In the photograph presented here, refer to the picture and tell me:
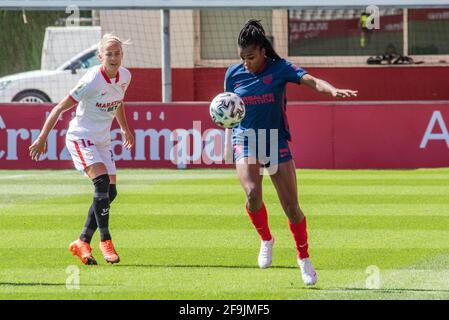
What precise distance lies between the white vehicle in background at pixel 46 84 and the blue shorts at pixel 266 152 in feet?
61.8

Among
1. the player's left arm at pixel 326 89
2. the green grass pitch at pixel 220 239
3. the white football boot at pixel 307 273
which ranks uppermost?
the player's left arm at pixel 326 89

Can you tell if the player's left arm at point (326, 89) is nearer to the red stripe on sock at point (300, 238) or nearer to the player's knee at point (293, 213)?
the player's knee at point (293, 213)

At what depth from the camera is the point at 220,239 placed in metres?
11.7

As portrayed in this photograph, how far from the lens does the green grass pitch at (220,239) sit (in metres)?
8.80

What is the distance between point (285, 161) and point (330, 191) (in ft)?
23.6

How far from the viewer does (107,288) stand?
28.7 ft

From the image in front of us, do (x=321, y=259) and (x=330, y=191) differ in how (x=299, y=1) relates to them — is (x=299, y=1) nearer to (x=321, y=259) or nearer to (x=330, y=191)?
(x=330, y=191)

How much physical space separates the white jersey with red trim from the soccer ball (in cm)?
143

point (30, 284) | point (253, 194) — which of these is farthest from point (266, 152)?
point (30, 284)

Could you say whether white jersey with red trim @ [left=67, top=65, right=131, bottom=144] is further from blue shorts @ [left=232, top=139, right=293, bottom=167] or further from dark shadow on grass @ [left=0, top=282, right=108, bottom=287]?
dark shadow on grass @ [left=0, top=282, right=108, bottom=287]

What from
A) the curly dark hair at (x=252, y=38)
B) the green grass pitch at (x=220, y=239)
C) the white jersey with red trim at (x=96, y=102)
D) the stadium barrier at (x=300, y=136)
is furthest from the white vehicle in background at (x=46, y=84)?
the curly dark hair at (x=252, y=38)

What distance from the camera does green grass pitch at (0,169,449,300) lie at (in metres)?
8.80

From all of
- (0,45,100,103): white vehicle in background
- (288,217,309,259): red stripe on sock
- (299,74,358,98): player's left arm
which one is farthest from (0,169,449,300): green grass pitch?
(0,45,100,103): white vehicle in background
